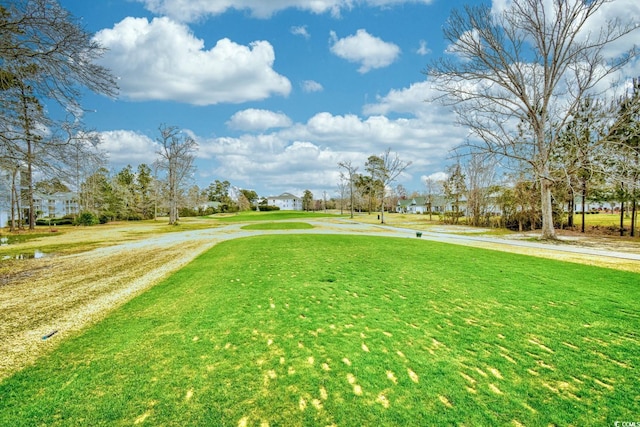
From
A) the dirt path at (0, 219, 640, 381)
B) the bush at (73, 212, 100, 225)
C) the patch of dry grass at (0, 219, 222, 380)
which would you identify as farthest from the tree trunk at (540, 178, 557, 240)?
the bush at (73, 212, 100, 225)

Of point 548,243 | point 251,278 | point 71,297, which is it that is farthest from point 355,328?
point 548,243

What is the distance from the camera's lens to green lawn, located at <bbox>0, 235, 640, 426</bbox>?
8.93 feet

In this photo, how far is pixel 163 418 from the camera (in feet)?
8.60

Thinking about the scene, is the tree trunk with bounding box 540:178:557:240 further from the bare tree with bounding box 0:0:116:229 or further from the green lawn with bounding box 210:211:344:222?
the green lawn with bounding box 210:211:344:222

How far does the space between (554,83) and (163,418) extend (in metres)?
21.5

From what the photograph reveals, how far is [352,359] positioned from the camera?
11.8 feet

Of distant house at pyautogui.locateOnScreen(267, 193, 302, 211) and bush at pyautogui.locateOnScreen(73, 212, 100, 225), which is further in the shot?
distant house at pyautogui.locateOnScreen(267, 193, 302, 211)

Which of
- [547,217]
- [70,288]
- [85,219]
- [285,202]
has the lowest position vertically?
[70,288]

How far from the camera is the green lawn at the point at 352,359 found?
2723mm

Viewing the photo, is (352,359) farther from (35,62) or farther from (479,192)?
(479,192)

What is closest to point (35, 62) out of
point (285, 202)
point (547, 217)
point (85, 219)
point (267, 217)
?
point (547, 217)

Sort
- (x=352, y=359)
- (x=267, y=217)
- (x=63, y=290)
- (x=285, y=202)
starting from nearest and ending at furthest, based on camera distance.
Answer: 1. (x=352, y=359)
2. (x=63, y=290)
3. (x=267, y=217)
4. (x=285, y=202)

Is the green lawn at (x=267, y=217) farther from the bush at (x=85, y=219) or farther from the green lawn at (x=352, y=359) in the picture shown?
the green lawn at (x=352, y=359)

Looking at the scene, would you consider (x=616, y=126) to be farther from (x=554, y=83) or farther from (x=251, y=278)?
(x=251, y=278)
